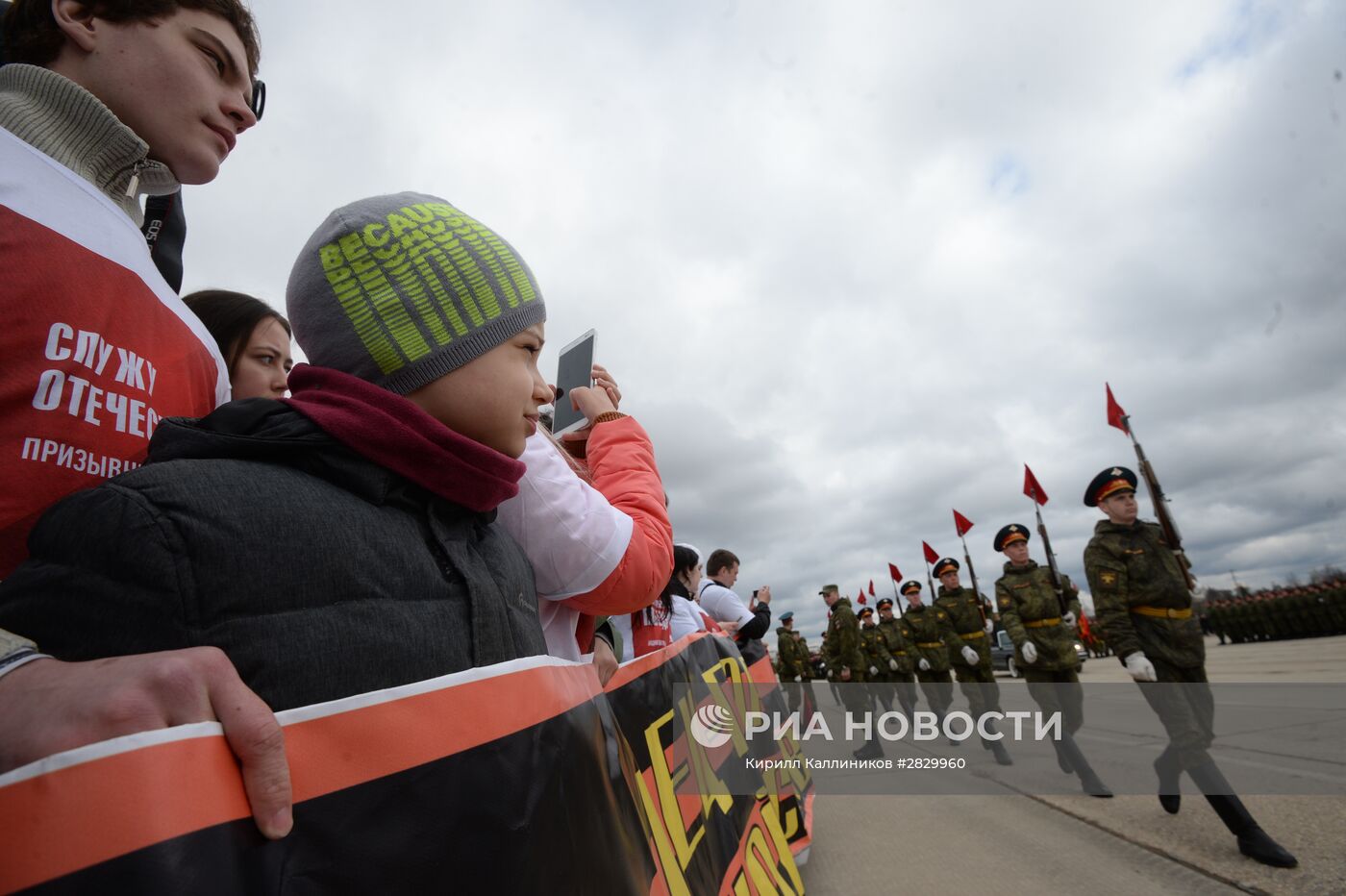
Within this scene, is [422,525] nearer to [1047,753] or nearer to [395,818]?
[395,818]

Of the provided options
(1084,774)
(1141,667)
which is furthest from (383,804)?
(1084,774)

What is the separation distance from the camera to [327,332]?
1178 mm

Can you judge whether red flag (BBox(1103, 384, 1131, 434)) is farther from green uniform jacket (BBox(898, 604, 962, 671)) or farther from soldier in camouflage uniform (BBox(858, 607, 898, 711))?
soldier in camouflage uniform (BBox(858, 607, 898, 711))

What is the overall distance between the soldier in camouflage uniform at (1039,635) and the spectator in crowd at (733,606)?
8.71 ft

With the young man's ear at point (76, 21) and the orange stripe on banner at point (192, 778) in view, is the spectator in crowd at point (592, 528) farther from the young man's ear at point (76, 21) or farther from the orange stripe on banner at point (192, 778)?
the young man's ear at point (76, 21)

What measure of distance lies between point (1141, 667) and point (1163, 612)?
426 mm

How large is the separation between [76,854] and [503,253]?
1092mm

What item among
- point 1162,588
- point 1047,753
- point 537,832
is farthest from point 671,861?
point 1047,753

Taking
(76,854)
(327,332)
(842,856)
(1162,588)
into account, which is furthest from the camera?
(1162,588)

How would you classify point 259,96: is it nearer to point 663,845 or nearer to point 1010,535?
point 663,845

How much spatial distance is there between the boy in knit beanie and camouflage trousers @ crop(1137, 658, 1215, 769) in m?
4.67

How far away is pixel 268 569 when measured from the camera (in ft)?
2.47

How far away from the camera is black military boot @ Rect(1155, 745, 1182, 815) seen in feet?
14.5

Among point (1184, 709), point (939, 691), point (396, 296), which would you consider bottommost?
point (1184, 709)
